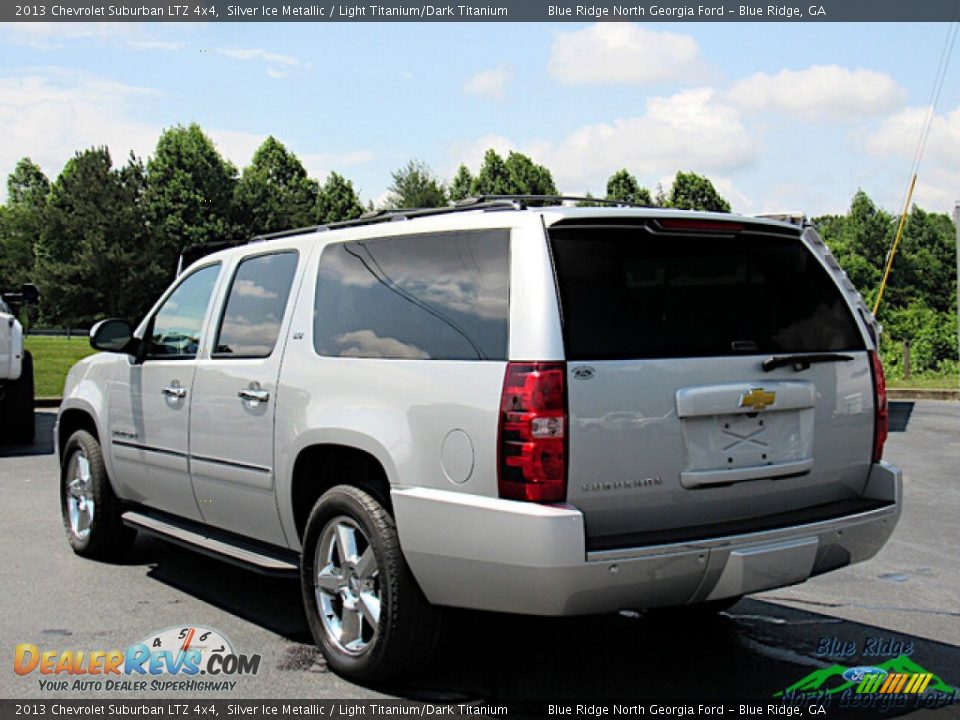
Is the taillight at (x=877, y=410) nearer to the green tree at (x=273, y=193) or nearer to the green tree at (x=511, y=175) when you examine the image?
the green tree at (x=273, y=193)

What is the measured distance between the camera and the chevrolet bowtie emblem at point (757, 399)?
3.96m

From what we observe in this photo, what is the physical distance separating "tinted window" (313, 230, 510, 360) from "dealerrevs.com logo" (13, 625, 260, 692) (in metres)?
1.42

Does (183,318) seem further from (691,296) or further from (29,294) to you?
(29,294)

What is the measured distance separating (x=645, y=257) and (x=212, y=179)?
195ft

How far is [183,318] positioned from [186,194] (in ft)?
180

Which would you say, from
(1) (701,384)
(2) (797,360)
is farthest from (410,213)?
(2) (797,360)

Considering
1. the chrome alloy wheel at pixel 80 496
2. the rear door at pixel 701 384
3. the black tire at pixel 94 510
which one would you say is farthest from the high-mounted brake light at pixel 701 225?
the chrome alloy wheel at pixel 80 496

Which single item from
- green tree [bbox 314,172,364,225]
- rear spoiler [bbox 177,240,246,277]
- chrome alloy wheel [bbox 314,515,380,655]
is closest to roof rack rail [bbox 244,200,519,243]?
rear spoiler [bbox 177,240,246,277]

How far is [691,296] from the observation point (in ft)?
13.4

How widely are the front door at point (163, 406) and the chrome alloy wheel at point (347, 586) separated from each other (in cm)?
134

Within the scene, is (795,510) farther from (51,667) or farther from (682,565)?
(51,667)

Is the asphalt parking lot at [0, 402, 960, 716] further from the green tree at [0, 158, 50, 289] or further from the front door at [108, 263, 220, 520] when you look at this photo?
the green tree at [0, 158, 50, 289]

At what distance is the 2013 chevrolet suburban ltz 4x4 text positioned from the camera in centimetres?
364

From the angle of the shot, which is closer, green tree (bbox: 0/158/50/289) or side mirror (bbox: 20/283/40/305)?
side mirror (bbox: 20/283/40/305)
